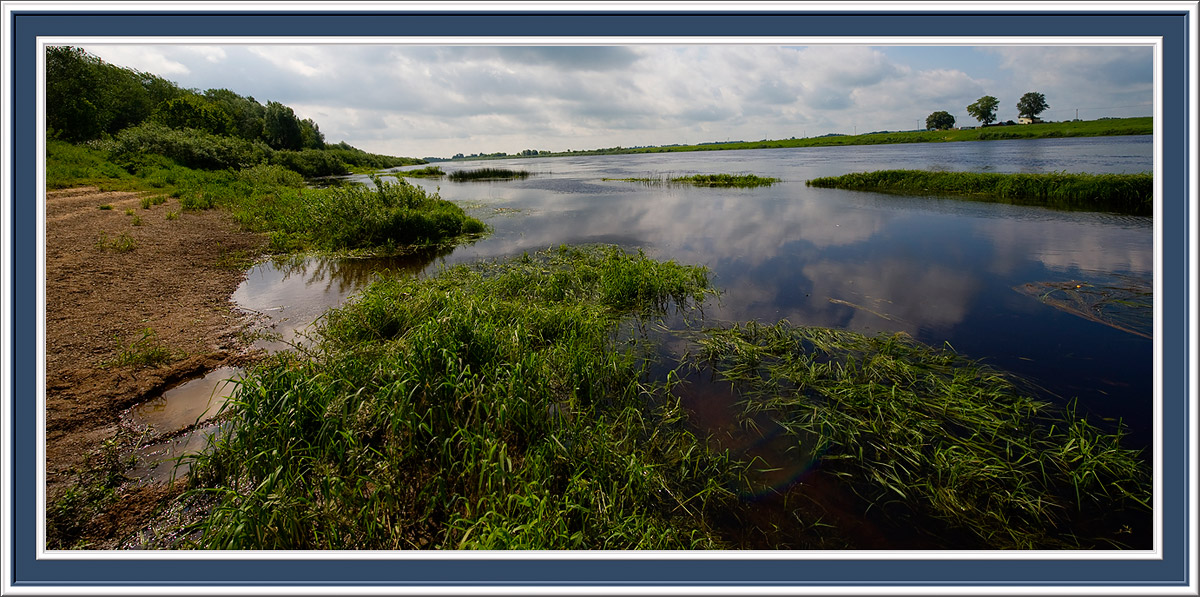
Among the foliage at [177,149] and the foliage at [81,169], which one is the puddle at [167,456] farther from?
the foliage at [177,149]

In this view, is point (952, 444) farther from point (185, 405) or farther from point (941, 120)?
point (941, 120)

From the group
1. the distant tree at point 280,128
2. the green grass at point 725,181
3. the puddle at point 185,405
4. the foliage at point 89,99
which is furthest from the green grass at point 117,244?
the distant tree at point 280,128

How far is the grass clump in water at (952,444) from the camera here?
369 cm

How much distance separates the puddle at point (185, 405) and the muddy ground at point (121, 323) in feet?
0.59

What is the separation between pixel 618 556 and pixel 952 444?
4.30 m

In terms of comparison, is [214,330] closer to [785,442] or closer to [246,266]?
[246,266]

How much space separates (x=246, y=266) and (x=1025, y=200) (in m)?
29.8

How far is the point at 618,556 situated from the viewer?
202 cm

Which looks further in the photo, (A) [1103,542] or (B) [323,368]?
(B) [323,368]

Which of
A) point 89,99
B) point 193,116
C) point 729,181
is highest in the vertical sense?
point 193,116

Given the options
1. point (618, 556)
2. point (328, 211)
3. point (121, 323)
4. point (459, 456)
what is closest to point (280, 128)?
point (328, 211)

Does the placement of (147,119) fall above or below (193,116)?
below

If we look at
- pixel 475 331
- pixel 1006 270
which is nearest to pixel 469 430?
pixel 475 331

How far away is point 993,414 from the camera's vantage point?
15.8 feet
